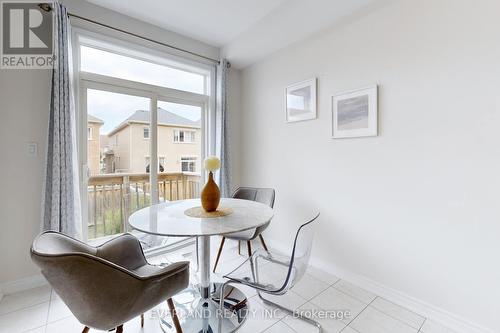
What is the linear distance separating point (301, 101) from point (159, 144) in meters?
1.82

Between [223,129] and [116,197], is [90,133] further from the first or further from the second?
[223,129]

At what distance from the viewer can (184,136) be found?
3.09 m

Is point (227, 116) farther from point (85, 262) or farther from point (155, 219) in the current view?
point (85, 262)

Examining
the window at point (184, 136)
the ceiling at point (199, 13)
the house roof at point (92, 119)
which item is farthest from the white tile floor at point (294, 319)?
the ceiling at point (199, 13)

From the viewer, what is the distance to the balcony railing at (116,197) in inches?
97.4

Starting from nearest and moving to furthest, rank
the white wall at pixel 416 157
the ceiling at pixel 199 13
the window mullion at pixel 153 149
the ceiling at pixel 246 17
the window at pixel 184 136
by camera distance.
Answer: the white wall at pixel 416 157, the ceiling at pixel 246 17, the ceiling at pixel 199 13, the window mullion at pixel 153 149, the window at pixel 184 136

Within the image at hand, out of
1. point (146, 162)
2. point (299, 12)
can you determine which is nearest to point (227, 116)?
point (146, 162)

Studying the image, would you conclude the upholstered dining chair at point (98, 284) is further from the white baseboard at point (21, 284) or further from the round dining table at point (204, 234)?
the white baseboard at point (21, 284)

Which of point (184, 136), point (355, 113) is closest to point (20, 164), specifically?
Result: point (184, 136)

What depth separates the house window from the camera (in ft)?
10.2

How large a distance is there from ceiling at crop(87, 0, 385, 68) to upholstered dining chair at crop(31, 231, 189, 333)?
2354 millimetres

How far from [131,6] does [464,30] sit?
2.92 metres

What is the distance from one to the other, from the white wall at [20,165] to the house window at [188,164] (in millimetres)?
1418

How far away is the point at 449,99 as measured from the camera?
1635 millimetres
